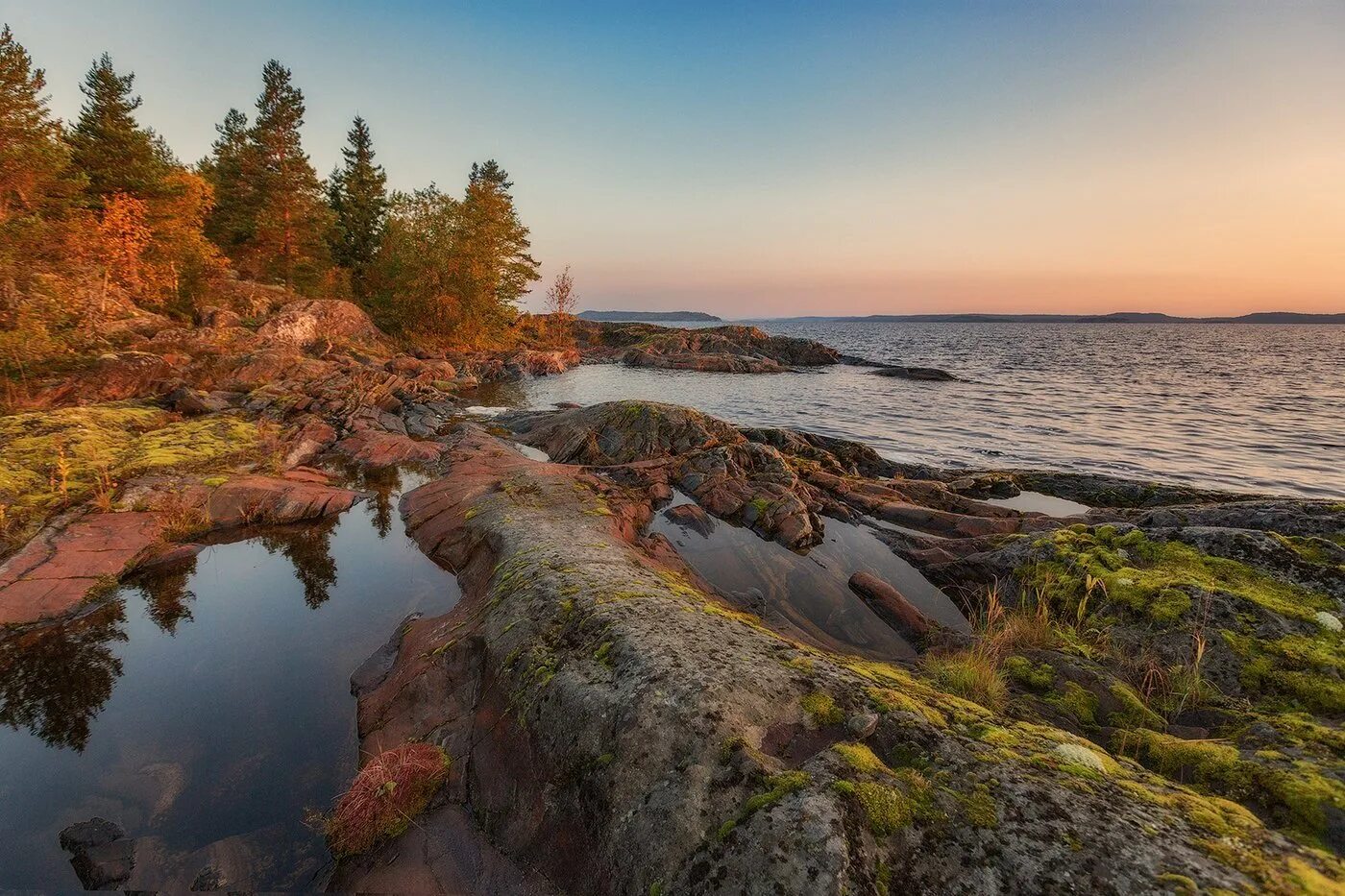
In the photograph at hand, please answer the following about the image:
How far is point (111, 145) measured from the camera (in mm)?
31656

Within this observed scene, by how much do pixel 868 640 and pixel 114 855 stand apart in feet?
35.7

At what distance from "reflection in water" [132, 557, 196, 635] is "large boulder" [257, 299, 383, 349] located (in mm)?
32509

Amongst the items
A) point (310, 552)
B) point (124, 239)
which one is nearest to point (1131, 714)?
point (310, 552)

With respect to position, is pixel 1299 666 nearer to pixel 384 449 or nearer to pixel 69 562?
pixel 69 562

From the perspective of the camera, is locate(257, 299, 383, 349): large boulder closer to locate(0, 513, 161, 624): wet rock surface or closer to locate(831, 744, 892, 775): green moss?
locate(0, 513, 161, 624): wet rock surface

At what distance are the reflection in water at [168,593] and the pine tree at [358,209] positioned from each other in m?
59.2

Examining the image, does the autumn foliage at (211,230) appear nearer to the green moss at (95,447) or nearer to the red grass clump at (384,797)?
the green moss at (95,447)

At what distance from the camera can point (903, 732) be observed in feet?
16.3

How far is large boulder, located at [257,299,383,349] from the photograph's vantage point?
38.9 metres

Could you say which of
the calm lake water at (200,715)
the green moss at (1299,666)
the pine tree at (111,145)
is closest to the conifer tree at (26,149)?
the pine tree at (111,145)

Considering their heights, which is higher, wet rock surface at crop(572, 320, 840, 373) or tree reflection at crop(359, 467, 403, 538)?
wet rock surface at crop(572, 320, 840, 373)

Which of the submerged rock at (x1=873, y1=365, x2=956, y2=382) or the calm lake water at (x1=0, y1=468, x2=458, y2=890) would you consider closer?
the calm lake water at (x1=0, y1=468, x2=458, y2=890)

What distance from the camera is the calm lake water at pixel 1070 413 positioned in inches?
912

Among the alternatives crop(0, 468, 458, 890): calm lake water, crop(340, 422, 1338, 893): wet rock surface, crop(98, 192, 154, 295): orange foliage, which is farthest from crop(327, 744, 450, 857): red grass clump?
crop(98, 192, 154, 295): orange foliage
